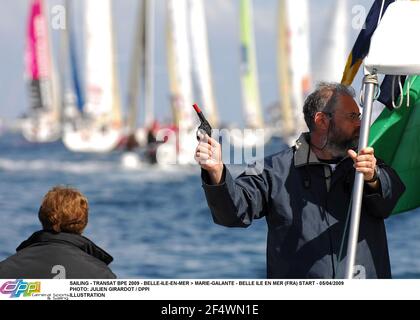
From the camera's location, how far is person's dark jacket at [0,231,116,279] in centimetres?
406

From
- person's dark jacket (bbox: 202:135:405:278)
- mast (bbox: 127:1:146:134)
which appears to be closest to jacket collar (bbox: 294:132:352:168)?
person's dark jacket (bbox: 202:135:405:278)

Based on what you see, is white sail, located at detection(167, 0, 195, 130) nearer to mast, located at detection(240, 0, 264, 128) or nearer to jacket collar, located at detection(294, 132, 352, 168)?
mast, located at detection(240, 0, 264, 128)

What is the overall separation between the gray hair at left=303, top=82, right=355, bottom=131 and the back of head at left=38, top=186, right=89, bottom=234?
40.9 inches

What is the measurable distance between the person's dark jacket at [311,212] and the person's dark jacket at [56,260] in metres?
0.60

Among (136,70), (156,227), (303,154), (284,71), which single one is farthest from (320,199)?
(284,71)

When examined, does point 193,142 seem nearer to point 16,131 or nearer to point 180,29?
point 180,29

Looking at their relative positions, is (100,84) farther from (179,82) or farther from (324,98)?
(324,98)

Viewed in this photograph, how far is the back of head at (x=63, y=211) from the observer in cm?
414

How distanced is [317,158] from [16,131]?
166687 mm

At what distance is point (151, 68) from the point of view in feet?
175

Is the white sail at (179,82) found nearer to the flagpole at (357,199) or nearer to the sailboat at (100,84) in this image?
the sailboat at (100,84)

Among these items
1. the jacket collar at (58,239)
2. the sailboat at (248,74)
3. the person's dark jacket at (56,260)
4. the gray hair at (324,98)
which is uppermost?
the gray hair at (324,98)


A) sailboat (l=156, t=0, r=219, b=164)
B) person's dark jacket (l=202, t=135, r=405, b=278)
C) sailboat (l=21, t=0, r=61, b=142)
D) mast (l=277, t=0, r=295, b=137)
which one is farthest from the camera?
sailboat (l=21, t=0, r=61, b=142)

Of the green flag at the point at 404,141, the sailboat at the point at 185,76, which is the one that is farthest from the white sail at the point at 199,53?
the green flag at the point at 404,141
